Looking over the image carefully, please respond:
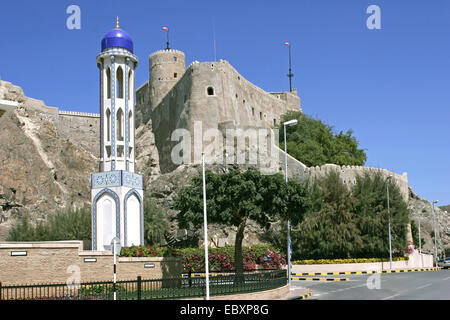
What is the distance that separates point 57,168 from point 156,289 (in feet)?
147

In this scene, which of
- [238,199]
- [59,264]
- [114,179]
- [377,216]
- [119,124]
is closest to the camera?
[59,264]

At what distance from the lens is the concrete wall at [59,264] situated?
708 inches

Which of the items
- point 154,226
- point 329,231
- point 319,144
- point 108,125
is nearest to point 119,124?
point 108,125

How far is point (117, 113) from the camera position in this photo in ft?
96.7

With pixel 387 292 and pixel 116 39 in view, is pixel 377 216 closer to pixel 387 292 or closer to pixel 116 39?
pixel 387 292

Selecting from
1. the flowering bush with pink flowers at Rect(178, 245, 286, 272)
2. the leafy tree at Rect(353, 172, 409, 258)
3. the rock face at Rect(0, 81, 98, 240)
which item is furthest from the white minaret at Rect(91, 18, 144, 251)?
the rock face at Rect(0, 81, 98, 240)

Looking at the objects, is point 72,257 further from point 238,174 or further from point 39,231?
point 39,231

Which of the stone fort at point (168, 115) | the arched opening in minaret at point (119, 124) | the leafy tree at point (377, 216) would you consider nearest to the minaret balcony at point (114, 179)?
the arched opening in minaret at point (119, 124)

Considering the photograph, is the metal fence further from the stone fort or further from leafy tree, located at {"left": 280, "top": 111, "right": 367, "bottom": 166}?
leafy tree, located at {"left": 280, "top": 111, "right": 367, "bottom": 166}

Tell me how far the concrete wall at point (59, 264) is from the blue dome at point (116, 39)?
12.4m

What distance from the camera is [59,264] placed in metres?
19.1

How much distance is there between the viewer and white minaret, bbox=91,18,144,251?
2625 centimetres

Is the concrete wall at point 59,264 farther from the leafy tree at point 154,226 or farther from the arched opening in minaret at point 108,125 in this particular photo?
the leafy tree at point 154,226
